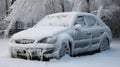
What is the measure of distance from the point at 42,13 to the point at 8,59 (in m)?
9.66

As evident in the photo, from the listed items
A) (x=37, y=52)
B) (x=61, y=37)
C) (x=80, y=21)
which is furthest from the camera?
(x=80, y=21)

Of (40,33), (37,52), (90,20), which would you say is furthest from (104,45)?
(37,52)

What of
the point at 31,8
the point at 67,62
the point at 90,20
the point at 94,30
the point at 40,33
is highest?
the point at 31,8

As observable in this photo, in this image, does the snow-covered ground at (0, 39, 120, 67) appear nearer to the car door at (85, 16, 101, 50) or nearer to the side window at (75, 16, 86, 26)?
the car door at (85, 16, 101, 50)

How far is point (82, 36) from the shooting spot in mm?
10641

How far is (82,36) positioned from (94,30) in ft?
3.14

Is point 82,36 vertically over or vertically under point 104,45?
over

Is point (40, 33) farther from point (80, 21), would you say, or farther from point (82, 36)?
point (80, 21)

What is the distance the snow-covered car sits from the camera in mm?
9281

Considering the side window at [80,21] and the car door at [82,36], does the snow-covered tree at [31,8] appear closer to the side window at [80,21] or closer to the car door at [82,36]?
the side window at [80,21]

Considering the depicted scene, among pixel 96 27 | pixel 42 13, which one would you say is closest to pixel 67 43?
pixel 96 27

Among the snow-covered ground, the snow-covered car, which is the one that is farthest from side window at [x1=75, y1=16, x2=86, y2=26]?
the snow-covered ground

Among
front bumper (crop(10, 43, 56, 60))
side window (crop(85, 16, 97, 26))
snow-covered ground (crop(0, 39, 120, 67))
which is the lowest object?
snow-covered ground (crop(0, 39, 120, 67))

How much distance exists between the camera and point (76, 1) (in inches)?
726
